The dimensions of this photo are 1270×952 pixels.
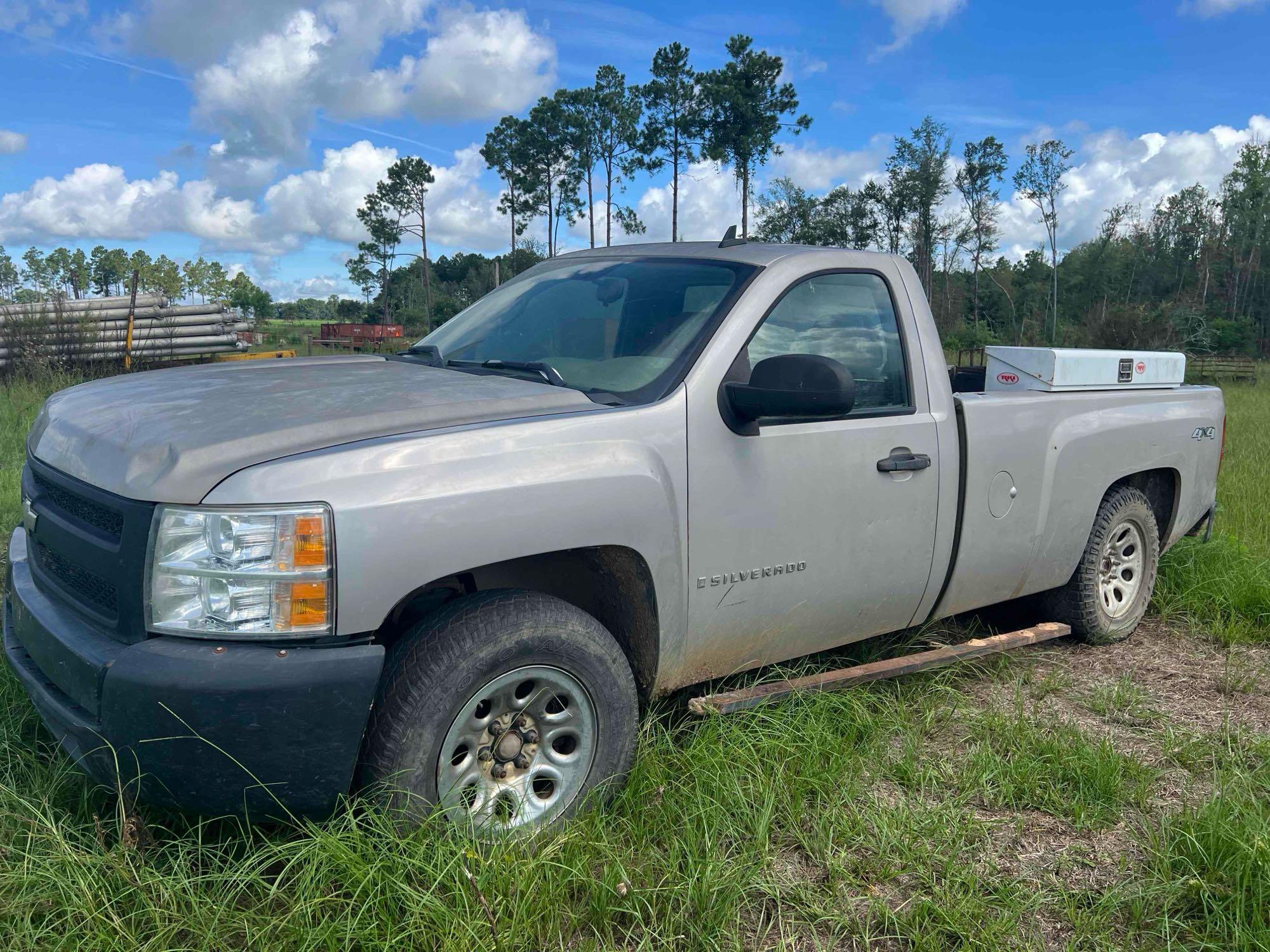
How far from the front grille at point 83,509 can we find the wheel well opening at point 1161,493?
4.42 meters

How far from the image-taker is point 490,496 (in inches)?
96.2

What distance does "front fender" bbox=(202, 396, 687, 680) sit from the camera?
2.23 metres

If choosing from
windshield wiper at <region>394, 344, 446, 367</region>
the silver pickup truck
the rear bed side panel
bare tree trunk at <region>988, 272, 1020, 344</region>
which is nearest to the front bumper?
the silver pickup truck

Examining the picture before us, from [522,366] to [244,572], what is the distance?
1318mm

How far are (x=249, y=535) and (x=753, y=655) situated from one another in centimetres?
173

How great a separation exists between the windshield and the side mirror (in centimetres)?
25


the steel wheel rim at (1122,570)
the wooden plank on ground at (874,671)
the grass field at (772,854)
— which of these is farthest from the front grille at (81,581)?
the steel wheel rim at (1122,570)

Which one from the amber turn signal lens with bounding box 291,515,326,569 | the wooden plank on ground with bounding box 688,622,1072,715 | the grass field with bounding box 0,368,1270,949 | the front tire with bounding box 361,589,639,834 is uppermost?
the amber turn signal lens with bounding box 291,515,326,569

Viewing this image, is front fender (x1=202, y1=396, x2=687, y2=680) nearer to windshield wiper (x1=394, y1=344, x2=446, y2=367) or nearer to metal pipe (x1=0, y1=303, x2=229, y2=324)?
windshield wiper (x1=394, y1=344, x2=446, y2=367)

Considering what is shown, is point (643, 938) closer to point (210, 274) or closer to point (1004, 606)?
point (1004, 606)

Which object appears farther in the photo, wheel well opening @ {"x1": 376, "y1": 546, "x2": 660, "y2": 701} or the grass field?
wheel well opening @ {"x1": 376, "y1": 546, "x2": 660, "y2": 701}

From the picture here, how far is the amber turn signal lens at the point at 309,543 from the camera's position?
2184 millimetres

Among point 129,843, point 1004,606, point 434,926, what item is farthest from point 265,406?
point 1004,606

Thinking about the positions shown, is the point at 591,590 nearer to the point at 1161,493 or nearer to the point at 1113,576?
the point at 1113,576
